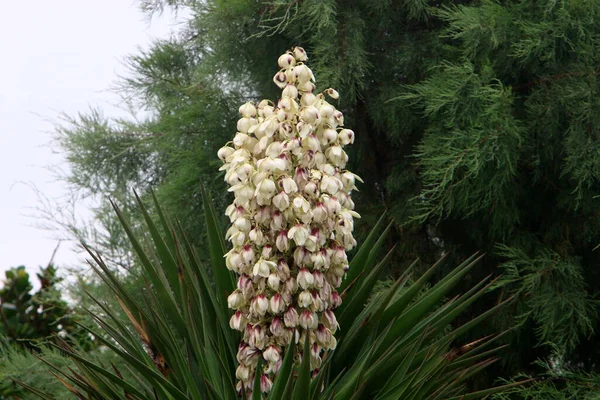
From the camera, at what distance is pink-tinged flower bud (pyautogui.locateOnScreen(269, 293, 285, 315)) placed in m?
2.24

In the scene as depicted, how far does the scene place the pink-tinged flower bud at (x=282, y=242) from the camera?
224 centimetres

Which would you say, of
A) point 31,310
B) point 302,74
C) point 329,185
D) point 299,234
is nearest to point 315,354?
point 299,234

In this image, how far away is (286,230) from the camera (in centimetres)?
227

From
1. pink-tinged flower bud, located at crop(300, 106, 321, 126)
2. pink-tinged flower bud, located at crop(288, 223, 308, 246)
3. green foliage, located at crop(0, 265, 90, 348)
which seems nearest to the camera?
pink-tinged flower bud, located at crop(288, 223, 308, 246)

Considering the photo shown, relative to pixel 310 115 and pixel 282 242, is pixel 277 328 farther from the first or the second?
pixel 310 115

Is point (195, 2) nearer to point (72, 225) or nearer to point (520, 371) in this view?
point (72, 225)

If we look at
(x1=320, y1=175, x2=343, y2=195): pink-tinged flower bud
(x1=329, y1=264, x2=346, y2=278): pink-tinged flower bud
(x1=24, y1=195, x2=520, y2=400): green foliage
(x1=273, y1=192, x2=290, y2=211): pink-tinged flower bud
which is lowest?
(x1=24, y1=195, x2=520, y2=400): green foliage

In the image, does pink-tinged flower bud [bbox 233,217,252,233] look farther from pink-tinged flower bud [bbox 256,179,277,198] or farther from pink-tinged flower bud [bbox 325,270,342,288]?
pink-tinged flower bud [bbox 325,270,342,288]

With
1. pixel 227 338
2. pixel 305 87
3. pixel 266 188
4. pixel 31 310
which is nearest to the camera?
pixel 266 188

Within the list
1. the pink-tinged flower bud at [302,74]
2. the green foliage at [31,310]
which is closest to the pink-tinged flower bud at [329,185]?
the pink-tinged flower bud at [302,74]

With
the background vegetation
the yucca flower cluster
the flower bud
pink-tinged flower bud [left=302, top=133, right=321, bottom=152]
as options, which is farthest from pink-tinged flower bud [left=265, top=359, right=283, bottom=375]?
the background vegetation

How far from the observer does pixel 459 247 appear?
16.8ft

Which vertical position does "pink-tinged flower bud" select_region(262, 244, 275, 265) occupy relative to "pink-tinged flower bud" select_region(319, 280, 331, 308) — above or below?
above

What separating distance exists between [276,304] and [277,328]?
0.28 ft
